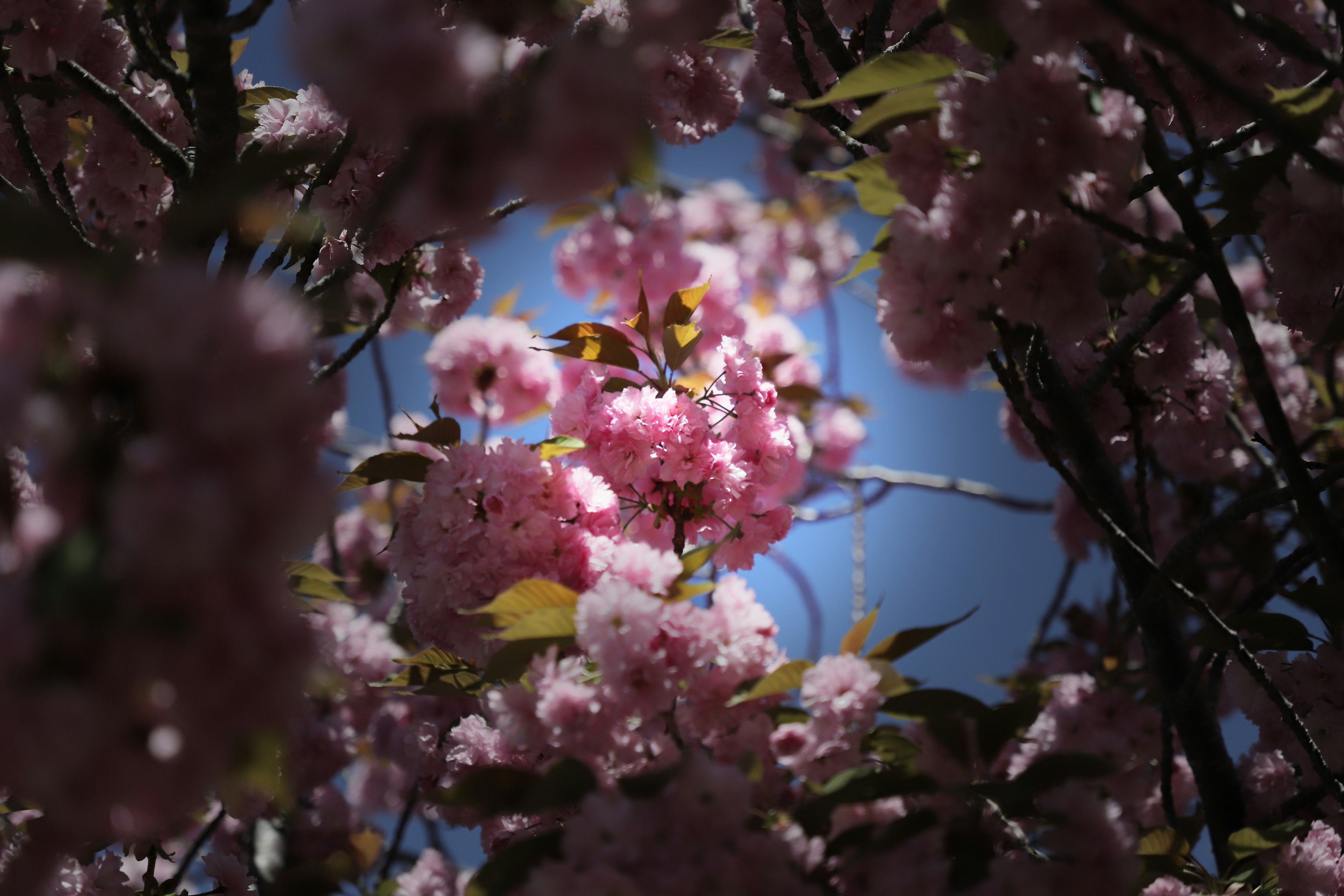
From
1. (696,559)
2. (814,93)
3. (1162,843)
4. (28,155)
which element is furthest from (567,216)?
(1162,843)

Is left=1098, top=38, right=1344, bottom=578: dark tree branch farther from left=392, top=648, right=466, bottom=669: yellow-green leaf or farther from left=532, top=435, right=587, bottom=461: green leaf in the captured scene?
left=392, top=648, right=466, bottom=669: yellow-green leaf

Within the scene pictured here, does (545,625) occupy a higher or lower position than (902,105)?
lower

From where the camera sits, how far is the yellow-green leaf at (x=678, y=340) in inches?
38.4

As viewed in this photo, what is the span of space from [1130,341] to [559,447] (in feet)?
2.43

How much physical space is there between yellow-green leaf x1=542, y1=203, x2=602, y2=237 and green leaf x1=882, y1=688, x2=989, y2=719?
1.45 metres

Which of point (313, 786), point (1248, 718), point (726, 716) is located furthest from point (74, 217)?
point (1248, 718)

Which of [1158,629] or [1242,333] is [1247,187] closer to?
[1242,333]

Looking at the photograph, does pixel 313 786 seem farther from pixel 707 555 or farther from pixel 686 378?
pixel 707 555

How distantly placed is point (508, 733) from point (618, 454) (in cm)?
35

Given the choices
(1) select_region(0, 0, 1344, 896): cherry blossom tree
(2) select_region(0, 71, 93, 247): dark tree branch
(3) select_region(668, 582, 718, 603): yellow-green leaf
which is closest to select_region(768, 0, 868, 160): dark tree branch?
(1) select_region(0, 0, 1344, 896): cherry blossom tree

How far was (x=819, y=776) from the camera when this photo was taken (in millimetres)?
668

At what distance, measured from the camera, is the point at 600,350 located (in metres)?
0.99

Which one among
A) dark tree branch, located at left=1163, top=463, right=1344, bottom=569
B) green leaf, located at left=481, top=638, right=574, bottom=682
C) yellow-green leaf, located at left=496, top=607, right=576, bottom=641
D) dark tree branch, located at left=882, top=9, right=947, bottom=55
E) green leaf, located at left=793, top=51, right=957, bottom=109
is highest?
dark tree branch, located at left=882, top=9, right=947, bottom=55

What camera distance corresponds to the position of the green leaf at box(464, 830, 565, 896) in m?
0.61
